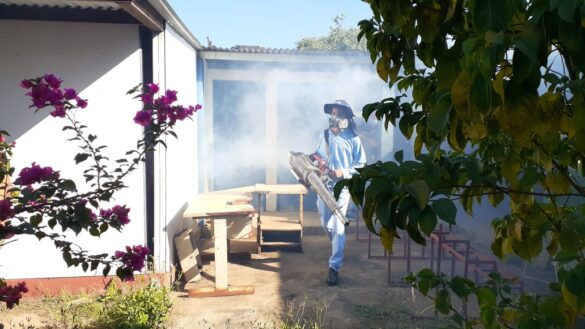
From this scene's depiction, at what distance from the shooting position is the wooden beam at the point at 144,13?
4153 millimetres

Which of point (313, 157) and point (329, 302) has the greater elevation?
point (313, 157)

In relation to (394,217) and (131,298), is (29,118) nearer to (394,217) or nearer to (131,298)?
(131,298)

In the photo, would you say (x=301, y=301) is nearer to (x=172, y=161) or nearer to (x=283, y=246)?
(x=283, y=246)

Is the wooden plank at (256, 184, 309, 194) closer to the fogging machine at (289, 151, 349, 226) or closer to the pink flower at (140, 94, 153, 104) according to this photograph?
the fogging machine at (289, 151, 349, 226)

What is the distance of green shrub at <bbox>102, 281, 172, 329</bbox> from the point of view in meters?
4.48

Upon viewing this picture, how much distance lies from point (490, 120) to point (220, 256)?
208 inches

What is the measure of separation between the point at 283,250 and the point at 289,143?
389 centimetres

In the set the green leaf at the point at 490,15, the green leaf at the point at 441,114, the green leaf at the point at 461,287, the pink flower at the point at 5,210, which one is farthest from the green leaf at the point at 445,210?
the pink flower at the point at 5,210

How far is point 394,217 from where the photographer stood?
0.98 m

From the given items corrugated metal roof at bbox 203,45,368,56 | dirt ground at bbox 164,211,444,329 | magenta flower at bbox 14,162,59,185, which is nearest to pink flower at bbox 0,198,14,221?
magenta flower at bbox 14,162,59,185

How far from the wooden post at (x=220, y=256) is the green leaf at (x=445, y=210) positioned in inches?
209

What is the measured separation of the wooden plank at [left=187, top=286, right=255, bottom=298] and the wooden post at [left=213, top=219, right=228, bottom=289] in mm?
85

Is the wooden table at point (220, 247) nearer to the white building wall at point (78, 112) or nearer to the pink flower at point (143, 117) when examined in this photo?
the white building wall at point (78, 112)

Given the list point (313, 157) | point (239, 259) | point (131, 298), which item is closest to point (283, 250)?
point (239, 259)
